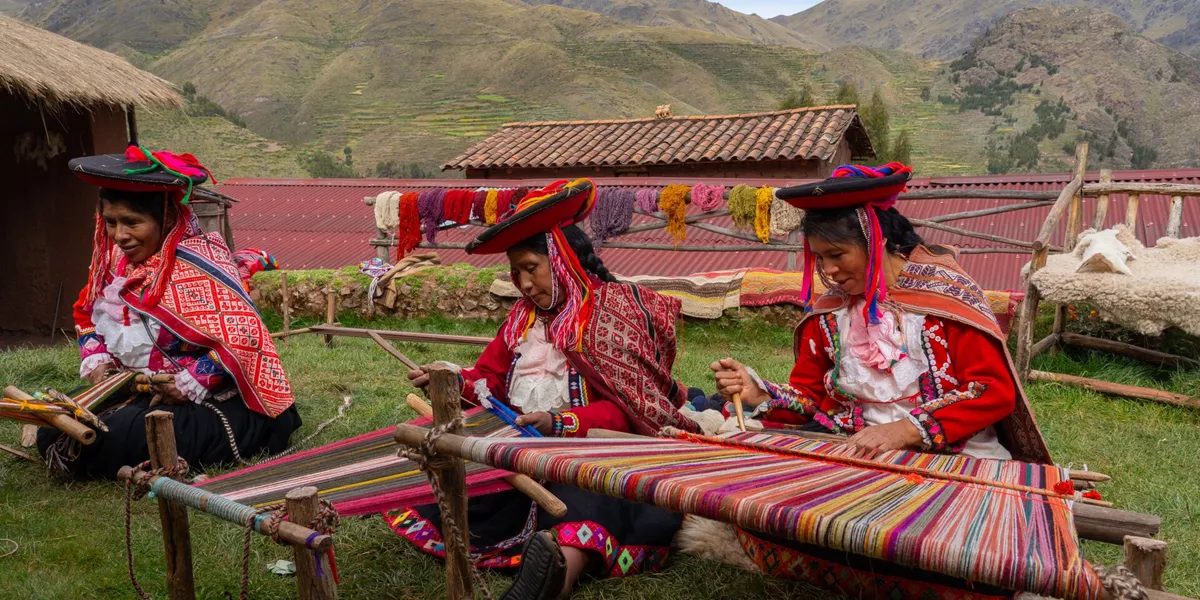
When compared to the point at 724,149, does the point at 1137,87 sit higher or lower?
higher

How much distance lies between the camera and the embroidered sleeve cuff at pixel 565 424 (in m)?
2.73

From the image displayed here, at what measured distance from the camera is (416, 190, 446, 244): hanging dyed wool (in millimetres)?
8188

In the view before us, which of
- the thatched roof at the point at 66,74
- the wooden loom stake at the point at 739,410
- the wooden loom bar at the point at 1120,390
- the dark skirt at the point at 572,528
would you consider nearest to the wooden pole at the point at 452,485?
the dark skirt at the point at 572,528

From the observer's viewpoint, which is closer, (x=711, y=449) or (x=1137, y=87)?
(x=711, y=449)

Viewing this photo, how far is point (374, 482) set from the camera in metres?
2.40

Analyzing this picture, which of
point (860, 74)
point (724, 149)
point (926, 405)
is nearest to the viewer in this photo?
point (926, 405)

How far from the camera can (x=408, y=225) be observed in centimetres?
841

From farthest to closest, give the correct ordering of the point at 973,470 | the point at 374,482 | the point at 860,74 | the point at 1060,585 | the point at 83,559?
the point at 860,74 → the point at 83,559 → the point at 374,482 → the point at 973,470 → the point at 1060,585

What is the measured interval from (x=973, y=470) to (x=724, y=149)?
11181 millimetres

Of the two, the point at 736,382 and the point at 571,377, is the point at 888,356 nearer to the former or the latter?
the point at 736,382

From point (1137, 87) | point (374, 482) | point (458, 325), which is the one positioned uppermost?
point (1137, 87)

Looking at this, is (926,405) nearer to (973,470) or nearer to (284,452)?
(973,470)

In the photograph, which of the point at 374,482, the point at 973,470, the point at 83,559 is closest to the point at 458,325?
the point at 83,559

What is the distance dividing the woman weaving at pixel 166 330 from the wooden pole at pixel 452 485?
202 cm
